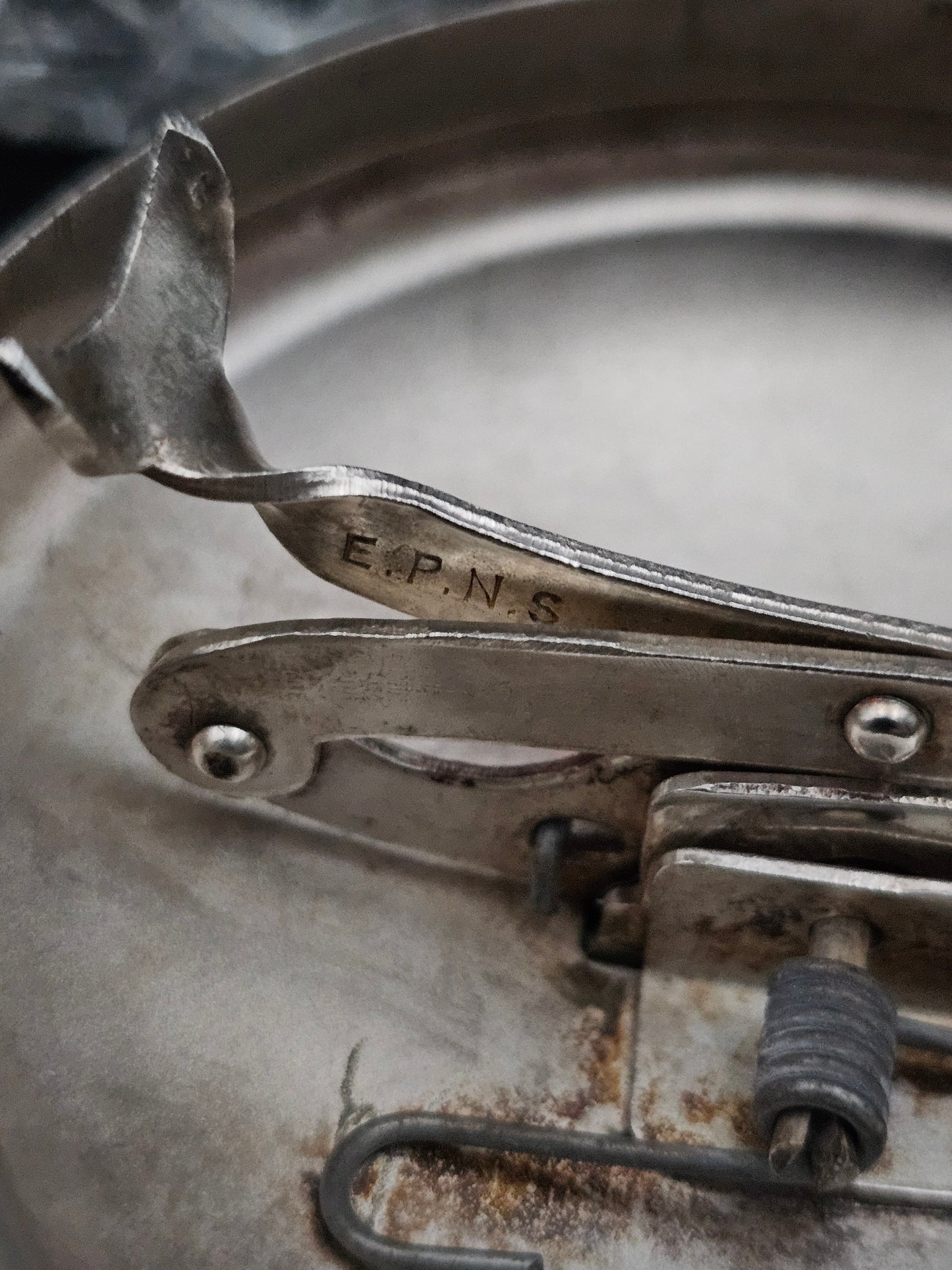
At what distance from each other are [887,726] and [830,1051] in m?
0.08

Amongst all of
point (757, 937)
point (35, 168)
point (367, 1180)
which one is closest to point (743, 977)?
point (757, 937)

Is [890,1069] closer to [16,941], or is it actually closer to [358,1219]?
[358,1219]

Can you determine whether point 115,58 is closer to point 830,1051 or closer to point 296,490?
point 296,490

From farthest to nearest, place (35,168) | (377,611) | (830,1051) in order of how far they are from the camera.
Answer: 1. (35,168)
2. (377,611)
3. (830,1051)

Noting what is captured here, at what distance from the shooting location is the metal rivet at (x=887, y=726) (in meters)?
0.35

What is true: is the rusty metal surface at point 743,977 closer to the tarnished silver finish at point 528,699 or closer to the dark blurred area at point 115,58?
the tarnished silver finish at point 528,699

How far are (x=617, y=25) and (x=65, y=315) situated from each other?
25 cm

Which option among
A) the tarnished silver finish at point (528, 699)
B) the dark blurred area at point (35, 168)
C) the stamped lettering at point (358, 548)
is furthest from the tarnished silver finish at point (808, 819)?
the dark blurred area at point (35, 168)

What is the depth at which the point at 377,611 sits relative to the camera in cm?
48

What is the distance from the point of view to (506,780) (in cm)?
41

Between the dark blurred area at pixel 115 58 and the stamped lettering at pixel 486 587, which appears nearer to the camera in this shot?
the stamped lettering at pixel 486 587

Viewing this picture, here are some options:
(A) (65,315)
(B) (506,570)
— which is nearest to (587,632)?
(B) (506,570)

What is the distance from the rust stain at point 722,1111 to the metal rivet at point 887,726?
0.12m

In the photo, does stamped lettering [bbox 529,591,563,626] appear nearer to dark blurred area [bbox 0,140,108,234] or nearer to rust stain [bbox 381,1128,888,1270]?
rust stain [bbox 381,1128,888,1270]
